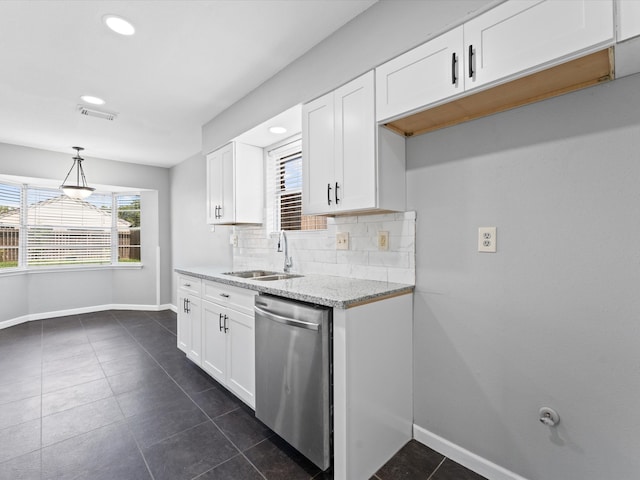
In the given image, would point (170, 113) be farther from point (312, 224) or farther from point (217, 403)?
point (217, 403)

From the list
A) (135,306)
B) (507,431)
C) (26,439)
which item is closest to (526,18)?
(507,431)

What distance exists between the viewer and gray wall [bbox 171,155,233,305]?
4283mm

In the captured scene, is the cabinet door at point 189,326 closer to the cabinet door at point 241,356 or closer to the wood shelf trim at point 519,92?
the cabinet door at point 241,356

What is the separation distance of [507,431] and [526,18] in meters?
1.90

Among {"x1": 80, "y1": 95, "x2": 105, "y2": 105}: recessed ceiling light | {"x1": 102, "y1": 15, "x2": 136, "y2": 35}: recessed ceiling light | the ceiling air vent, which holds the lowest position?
the ceiling air vent

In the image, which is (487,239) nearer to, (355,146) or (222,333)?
(355,146)

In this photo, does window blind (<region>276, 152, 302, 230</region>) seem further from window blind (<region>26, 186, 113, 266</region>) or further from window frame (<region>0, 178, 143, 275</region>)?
window blind (<region>26, 186, 113, 266</region>)

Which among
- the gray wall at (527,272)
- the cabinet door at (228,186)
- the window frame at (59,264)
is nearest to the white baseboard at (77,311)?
the window frame at (59,264)

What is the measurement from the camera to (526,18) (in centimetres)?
122

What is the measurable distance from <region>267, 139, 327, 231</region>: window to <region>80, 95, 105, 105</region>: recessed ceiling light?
1710 millimetres

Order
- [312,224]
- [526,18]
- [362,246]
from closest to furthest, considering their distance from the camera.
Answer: [526,18]
[362,246]
[312,224]

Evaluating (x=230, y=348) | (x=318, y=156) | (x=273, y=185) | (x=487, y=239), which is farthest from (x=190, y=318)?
(x=487, y=239)

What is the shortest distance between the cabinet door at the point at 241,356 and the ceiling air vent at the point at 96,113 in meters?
2.68

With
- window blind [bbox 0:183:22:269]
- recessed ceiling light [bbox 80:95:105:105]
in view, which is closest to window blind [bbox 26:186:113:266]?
window blind [bbox 0:183:22:269]
